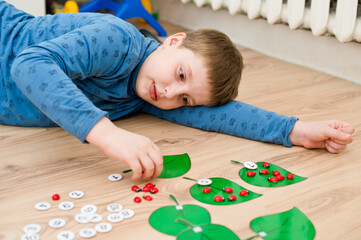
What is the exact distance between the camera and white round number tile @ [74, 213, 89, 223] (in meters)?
0.77

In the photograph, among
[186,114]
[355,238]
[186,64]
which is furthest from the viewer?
[186,114]

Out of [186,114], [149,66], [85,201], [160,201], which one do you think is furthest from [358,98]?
[85,201]

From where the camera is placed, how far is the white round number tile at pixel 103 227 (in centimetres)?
74

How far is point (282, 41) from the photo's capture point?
1916 mm

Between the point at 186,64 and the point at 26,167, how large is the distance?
443mm

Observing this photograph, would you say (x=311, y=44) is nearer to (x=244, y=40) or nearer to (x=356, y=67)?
(x=356, y=67)

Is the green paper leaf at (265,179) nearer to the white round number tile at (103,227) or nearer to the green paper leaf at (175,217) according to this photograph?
the green paper leaf at (175,217)

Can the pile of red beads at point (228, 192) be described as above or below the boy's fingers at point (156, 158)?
below

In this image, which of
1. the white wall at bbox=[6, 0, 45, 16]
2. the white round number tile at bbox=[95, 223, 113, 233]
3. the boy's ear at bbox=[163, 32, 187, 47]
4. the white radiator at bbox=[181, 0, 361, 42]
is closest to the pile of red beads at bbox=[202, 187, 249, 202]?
the white round number tile at bbox=[95, 223, 113, 233]

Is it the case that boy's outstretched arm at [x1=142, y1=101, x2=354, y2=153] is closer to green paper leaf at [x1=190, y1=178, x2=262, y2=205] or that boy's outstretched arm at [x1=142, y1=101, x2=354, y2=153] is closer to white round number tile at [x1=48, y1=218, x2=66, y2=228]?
green paper leaf at [x1=190, y1=178, x2=262, y2=205]

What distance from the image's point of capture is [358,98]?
149 centimetres

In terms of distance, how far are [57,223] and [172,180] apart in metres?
0.27

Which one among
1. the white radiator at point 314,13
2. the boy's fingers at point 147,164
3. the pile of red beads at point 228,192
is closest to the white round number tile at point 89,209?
the boy's fingers at point 147,164

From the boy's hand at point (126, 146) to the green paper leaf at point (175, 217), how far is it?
Result: 9cm
